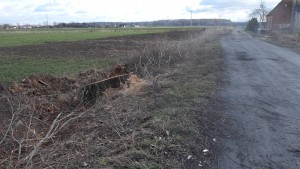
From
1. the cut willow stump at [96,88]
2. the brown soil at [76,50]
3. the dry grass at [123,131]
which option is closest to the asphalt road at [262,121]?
the dry grass at [123,131]

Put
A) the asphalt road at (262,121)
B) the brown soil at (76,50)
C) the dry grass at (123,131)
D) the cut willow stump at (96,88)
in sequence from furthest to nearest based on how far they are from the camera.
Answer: the brown soil at (76,50) < the cut willow stump at (96,88) < the asphalt road at (262,121) < the dry grass at (123,131)

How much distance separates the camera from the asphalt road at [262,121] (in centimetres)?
618

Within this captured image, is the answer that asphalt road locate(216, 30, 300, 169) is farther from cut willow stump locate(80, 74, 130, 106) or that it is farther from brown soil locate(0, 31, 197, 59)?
brown soil locate(0, 31, 197, 59)

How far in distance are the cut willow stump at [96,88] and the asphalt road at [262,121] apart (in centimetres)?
351

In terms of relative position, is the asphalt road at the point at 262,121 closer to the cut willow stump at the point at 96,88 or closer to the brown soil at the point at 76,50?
the cut willow stump at the point at 96,88

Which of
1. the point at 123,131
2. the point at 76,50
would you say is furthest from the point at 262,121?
the point at 76,50

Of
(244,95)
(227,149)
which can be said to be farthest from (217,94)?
(227,149)

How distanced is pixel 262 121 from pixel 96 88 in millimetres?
5146

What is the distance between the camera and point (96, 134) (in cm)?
729

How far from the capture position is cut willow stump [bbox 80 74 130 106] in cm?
1063

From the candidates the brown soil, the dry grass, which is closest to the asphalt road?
the dry grass

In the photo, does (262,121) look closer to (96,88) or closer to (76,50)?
(96,88)

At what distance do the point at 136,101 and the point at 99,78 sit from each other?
2.89 m

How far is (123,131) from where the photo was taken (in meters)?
7.26
